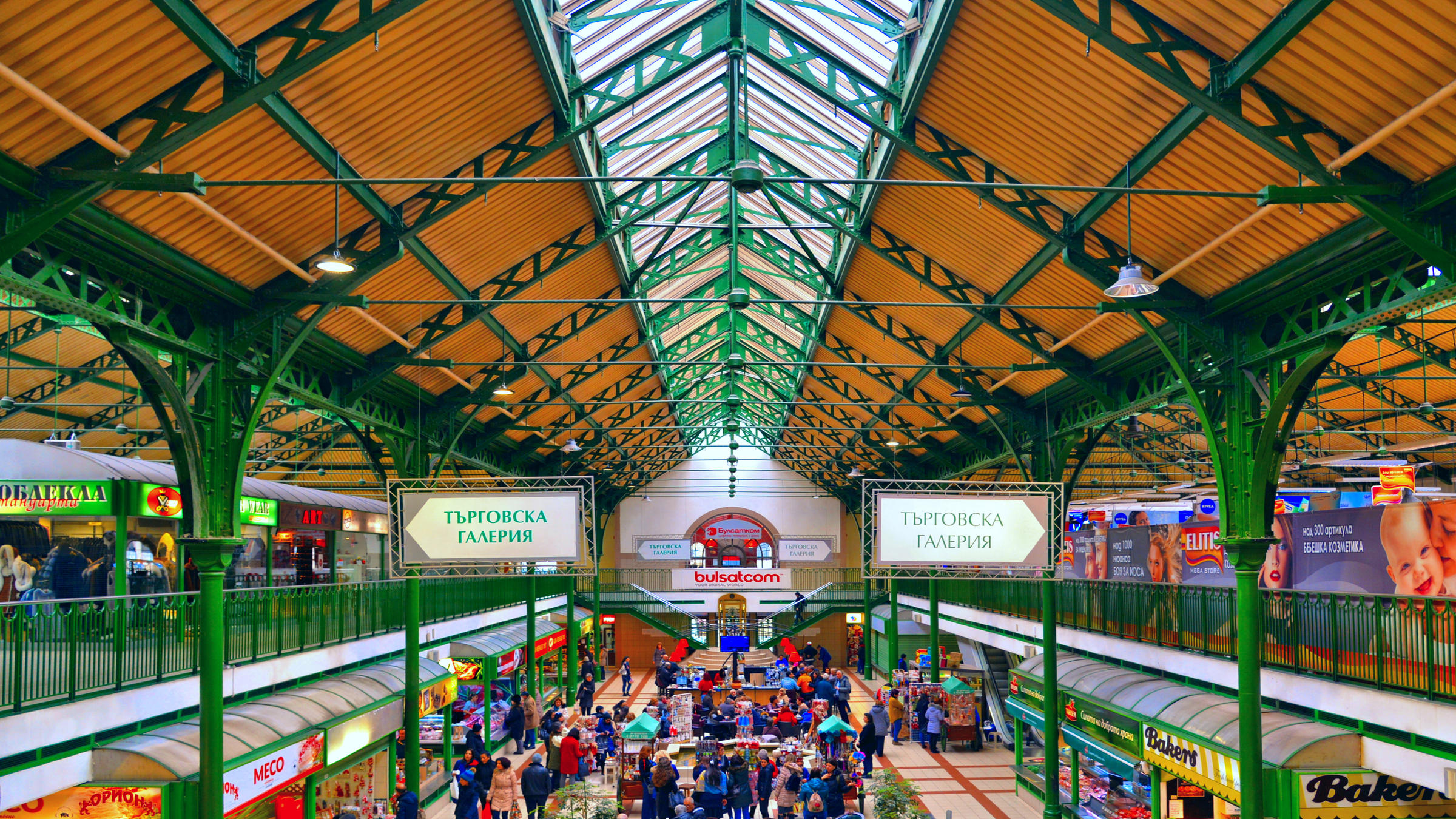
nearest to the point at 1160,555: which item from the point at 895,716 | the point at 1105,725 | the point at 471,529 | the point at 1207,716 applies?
the point at 1105,725

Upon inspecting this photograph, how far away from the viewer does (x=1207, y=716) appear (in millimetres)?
13578

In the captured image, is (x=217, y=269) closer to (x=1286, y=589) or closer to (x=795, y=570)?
(x=1286, y=589)

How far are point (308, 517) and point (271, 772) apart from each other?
7.70 meters

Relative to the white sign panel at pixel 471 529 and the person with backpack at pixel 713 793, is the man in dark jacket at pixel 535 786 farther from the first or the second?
the white sign panel at pixel 471 529

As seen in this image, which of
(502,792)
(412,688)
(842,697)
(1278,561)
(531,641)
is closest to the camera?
(1278,561)

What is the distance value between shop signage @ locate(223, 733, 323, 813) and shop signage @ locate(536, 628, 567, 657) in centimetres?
1756

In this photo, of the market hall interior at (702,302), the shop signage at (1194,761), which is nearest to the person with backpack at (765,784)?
the market hall interior at (702,302)

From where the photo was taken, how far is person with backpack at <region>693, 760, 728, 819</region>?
16875 mm

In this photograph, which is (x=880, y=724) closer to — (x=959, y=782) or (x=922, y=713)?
(x=959, y=782)

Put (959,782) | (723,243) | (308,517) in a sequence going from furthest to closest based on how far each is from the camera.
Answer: (959,782) < (723,243) < (308,517)

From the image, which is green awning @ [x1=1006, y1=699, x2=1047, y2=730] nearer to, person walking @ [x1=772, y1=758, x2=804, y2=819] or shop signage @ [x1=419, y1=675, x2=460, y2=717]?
person walking @ [x1=772, y1=758, x2=804, y2=819]

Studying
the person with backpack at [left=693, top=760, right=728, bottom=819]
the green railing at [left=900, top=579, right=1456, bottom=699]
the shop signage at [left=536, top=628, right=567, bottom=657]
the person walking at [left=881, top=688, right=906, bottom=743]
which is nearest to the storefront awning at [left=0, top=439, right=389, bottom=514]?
the person with backpack at [left=693, top=760, right=728, bottom=819]

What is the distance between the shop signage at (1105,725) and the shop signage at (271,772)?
11543 mm

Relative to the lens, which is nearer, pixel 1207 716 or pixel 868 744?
pixel 1207 716
